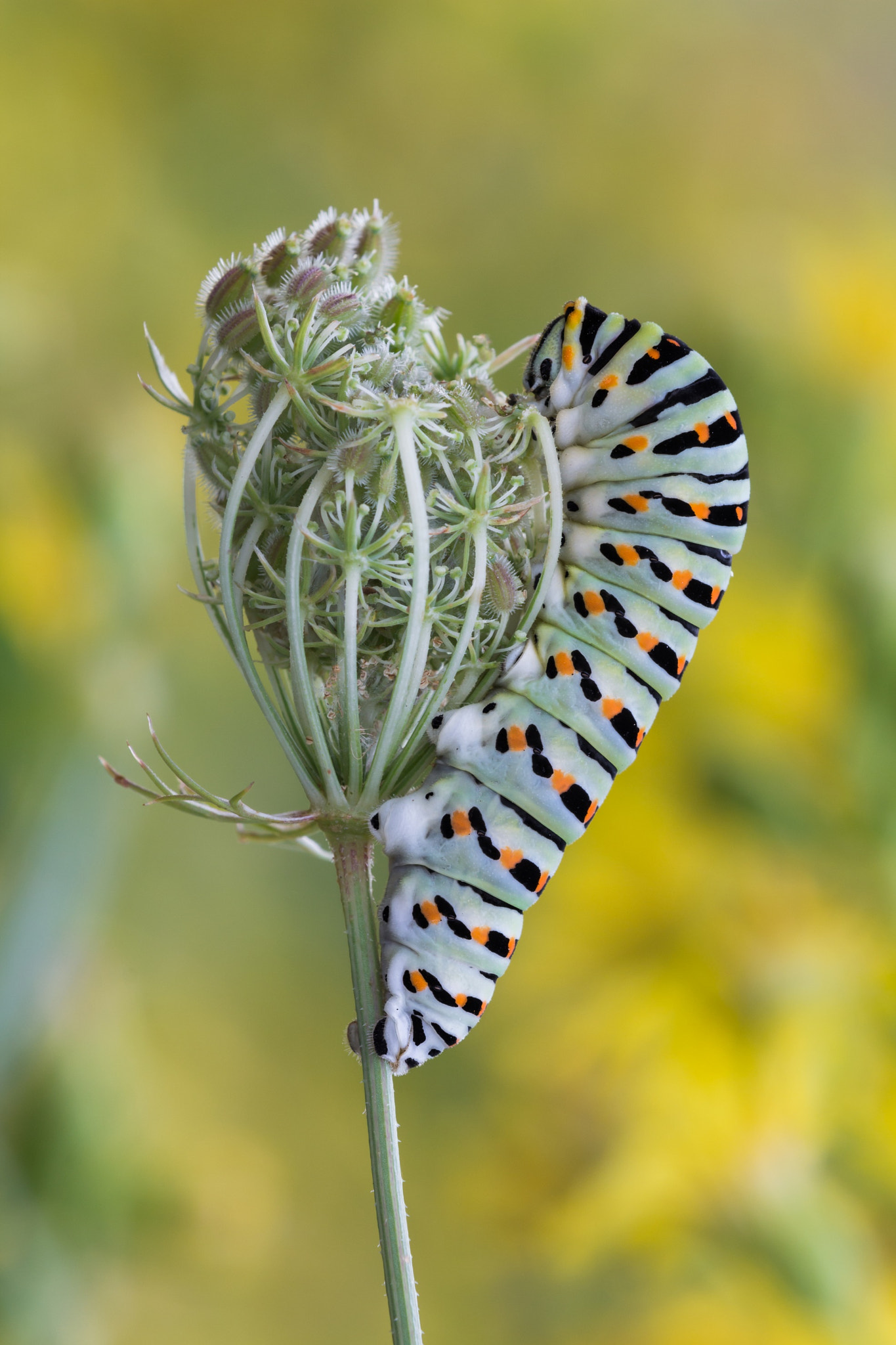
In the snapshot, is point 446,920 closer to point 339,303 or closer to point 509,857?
point 509,857

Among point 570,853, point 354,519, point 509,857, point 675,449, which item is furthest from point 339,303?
point 570,853

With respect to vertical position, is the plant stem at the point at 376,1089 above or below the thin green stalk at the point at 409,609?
below

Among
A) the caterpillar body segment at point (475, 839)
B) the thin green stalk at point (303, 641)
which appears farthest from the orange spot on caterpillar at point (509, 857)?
the thin green stalk at point (303, 641)

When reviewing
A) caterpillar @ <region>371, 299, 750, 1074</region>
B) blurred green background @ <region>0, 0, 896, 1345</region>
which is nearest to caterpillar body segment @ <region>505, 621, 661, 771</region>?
caterpillar @ <region>371, 299, 750, 1074</region>

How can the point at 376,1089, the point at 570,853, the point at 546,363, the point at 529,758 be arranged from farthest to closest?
the point at 570,853
the point at 546,363
the point at 529,758
the point at 376,1089

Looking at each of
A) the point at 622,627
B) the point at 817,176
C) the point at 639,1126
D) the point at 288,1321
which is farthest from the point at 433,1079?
the point at 817,176

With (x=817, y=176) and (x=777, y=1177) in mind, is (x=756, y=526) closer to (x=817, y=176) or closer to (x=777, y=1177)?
(x=777, y=1177)

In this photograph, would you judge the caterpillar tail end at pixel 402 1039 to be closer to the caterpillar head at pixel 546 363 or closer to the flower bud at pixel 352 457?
the flower bud at pixel 352 457
